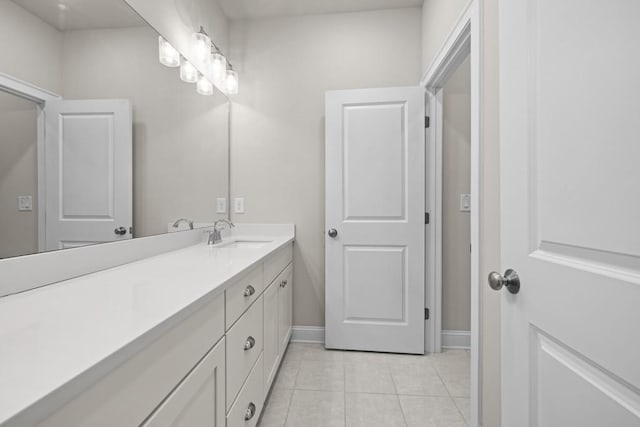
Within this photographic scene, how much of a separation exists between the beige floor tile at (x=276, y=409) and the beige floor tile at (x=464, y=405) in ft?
3.06

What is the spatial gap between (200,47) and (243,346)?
6.26 feet

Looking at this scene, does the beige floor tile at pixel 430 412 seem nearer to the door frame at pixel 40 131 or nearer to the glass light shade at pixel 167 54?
the door frame at pixel 40 131

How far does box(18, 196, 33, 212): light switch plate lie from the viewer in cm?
91

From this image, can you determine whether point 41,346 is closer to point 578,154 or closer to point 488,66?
point 578,154

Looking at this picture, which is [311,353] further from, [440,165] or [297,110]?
[297,110]

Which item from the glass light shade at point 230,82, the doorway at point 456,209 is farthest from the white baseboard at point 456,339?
the glass light shade at point 230,82

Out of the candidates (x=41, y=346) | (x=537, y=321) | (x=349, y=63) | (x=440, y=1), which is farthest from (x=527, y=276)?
(x=349, y=63)

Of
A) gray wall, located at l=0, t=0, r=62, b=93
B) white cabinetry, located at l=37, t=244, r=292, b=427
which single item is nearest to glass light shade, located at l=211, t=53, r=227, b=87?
gray wall, located at l=0, t=0, r=62, b=93

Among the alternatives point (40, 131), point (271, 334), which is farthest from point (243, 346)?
point (40, 131)

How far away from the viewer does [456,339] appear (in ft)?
7.34

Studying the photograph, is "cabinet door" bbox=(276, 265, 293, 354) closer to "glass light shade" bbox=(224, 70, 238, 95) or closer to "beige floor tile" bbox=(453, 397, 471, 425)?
"beige floor tile" bbox=(453, 397, 471, 425)

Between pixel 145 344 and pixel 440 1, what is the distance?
7.46ft

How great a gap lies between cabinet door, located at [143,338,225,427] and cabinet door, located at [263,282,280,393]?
1.82ft

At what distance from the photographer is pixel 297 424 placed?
1.44 metres
